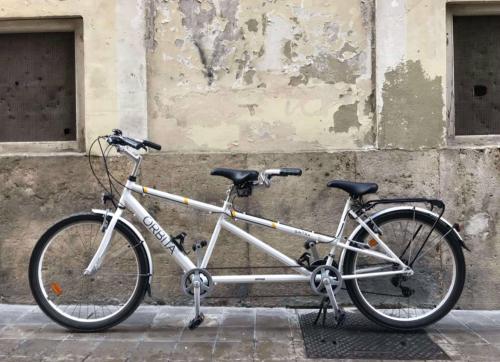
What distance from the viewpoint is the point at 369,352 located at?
142 inches

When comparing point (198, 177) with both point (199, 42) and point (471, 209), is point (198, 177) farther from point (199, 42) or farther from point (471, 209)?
point (471, 209)

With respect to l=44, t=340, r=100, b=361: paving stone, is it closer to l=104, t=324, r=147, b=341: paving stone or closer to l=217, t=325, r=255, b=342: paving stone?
l=104, t=324, r=147, b=341: paving stone

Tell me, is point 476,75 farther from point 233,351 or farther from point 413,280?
point 233,351

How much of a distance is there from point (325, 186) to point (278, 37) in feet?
4.42

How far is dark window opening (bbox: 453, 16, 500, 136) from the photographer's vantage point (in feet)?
15.6

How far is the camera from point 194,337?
3875 millimetres

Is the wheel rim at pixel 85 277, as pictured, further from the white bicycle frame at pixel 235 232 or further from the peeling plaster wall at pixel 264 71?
the peeling plaster wall at pixel 264 71

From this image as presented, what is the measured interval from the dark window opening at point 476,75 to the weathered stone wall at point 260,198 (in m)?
0.36

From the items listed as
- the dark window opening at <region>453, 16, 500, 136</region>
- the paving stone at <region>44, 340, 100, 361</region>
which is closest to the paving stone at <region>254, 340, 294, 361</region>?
the paving stone at <region>44, 340, 100, 361</region>

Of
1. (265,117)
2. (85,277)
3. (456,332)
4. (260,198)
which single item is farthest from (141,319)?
(456,332)

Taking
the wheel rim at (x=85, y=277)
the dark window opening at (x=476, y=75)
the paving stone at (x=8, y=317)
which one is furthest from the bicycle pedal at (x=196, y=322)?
the dark window opening at (x=476, y=75)

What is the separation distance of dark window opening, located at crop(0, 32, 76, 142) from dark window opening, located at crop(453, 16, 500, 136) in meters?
3.46

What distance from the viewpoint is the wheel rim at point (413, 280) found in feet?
13.2

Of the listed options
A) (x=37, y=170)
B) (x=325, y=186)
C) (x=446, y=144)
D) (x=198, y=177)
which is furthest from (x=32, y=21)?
(x=446, y=144)
